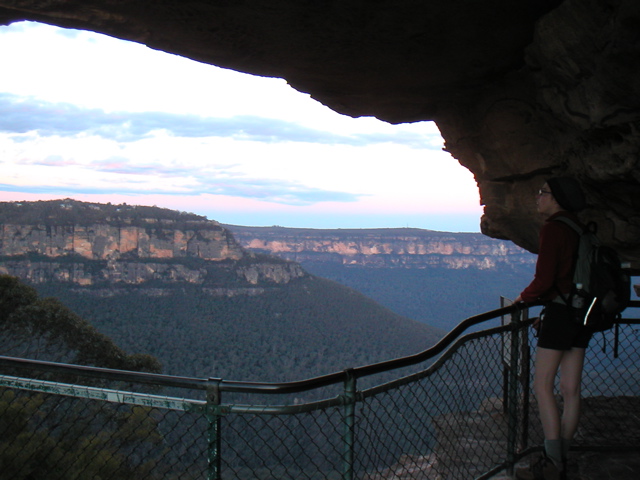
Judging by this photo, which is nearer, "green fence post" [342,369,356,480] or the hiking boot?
"green fence post" [342,369,356,480]

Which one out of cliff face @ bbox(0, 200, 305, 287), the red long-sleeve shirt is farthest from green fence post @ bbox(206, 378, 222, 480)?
cliff face @ bbox(0, 200, 305, 287)

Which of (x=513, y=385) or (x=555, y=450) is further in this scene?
(x=513, y=385)

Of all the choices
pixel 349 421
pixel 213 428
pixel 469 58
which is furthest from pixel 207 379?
pixel 469 58

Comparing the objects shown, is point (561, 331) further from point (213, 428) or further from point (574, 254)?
point (213, 428)

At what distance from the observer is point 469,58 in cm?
483

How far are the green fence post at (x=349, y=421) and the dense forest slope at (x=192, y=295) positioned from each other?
114ft

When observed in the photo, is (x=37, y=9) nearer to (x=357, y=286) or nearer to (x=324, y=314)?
(x=324, y=314)

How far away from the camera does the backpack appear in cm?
287

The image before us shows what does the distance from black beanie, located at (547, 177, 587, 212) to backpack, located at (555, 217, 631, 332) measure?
92 millimetres

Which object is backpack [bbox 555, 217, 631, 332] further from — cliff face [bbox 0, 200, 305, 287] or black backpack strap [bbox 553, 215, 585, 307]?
cliff face [bbox 0, 200, 305, 287]

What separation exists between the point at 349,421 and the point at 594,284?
149cm

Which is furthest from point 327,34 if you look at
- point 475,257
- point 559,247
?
point 475,257

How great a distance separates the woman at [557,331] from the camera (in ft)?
9.48

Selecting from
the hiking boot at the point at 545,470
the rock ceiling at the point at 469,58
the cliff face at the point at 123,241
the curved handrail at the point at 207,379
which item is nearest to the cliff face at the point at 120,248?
the cliff face at the point at 123,241
